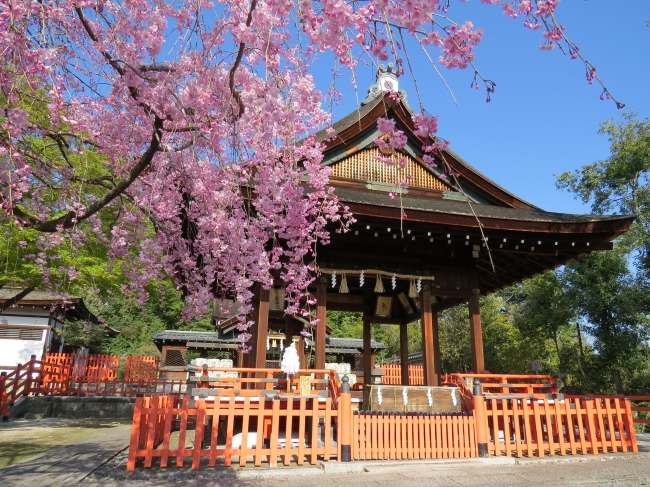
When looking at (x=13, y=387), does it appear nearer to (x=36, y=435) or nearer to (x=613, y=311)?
(x=36, y=435)

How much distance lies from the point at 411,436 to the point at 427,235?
3.49 meters

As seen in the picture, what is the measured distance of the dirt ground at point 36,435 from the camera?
256 inches

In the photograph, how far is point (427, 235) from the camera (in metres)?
8.14

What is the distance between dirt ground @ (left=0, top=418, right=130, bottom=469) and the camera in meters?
6.50

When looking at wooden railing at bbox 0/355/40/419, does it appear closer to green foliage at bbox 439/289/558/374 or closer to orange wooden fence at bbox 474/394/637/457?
orange wooden fence at bbox 474/394/637/457

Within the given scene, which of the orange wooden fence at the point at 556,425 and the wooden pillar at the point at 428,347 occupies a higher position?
the wooden pillar at the point at 428,347

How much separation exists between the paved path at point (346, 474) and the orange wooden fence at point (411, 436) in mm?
255

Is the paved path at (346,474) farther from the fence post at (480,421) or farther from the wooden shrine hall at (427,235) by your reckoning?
the wooden shrine hall at (427,235)

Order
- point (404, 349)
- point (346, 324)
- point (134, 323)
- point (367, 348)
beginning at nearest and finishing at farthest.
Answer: point (404, 349) < point (367, 348) < point (134, 323) < point (346, 324)

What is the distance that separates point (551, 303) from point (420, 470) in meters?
15.5

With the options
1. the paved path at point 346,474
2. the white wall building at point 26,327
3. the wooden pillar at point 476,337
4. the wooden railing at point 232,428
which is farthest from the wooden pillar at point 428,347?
the white wall building at point 26,327

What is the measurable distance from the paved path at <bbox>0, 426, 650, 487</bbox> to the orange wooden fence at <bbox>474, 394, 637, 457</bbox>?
0.99 feet

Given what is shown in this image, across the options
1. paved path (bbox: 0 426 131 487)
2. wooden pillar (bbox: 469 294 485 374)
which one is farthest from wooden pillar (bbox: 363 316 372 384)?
paved path (bbox: 0 426 131 487)

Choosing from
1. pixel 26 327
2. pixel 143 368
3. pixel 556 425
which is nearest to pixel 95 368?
pixel 143 368
